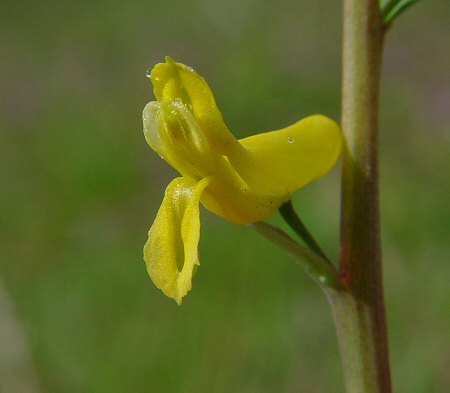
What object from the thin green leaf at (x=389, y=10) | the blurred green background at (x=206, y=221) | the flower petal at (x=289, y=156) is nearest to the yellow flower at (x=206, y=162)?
the flower petal at (x=289, y=156)

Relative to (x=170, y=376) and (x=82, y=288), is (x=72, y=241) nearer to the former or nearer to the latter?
(x=82, y=288)

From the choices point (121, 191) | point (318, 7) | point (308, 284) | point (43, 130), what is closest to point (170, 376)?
point (308, 284)

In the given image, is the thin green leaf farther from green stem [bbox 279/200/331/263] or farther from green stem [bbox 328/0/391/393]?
green stem [bbox 279/200/331/263]

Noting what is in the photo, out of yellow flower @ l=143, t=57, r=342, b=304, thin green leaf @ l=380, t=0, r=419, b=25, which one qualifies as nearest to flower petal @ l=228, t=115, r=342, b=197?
yellow flower @ l=143, t=57, r=342, b=304

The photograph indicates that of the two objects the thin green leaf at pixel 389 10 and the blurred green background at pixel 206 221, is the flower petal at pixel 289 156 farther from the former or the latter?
the blurred green background at pixel 206 221

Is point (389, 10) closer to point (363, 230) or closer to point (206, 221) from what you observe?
point (363, 230)

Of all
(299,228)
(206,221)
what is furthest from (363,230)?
(206,221)
